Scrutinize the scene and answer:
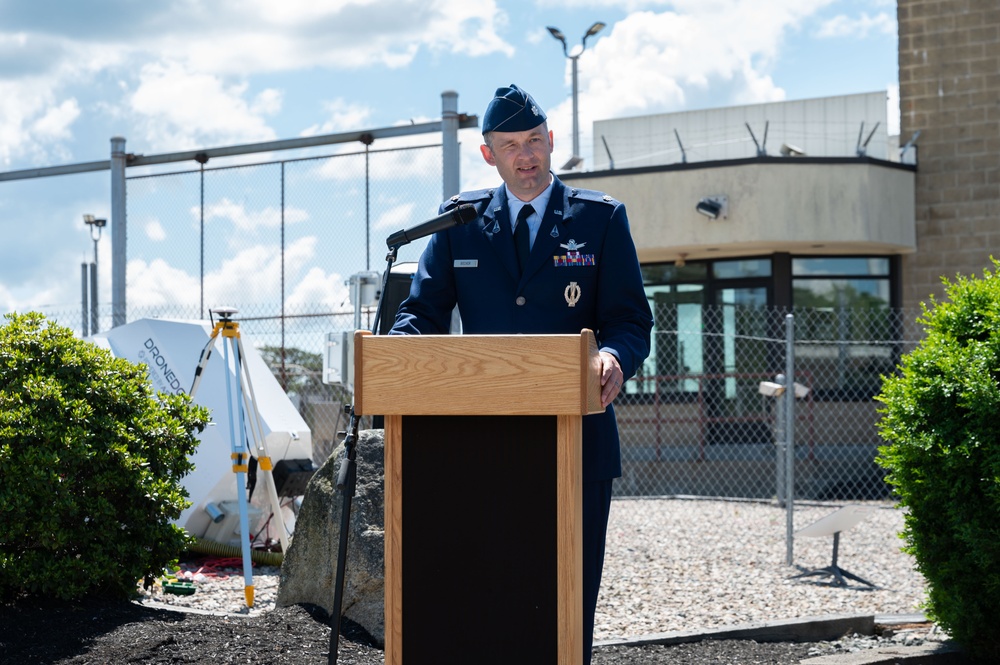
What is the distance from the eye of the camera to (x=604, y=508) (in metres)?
3.18

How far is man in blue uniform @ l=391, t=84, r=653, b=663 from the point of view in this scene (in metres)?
3.22

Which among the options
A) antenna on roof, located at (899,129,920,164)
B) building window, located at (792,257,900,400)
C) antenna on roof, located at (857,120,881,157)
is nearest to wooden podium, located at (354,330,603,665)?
antenna on roof, located at (857,120,881,157)

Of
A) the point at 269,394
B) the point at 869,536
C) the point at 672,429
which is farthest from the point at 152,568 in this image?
the point at 672,429

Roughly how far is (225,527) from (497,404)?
20.0 feet

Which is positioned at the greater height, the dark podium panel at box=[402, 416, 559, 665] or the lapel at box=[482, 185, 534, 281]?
the lapel at box=[482, 185, 534, 281]

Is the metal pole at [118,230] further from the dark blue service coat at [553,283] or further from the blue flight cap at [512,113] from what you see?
the blue flight cap at [512,113]

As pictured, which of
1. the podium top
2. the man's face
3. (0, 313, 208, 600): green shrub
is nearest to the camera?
the podium top

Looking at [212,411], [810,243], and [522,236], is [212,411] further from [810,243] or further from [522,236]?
[810,243]

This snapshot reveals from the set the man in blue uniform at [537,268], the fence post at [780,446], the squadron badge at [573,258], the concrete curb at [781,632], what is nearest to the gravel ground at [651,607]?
the concrete curb at [781,632]

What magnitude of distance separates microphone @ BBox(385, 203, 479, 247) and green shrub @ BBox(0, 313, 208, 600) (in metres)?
3.07

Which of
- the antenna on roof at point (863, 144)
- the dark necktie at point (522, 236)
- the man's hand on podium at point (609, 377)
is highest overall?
the antenna on roof at point (863, 144)

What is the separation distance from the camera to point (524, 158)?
3.29 metres

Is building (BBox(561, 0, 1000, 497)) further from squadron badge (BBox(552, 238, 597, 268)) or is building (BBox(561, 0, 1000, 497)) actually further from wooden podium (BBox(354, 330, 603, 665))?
wooden podium (BBox(354, 330, 603, 665))

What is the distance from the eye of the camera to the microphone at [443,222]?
3176 millimetres
